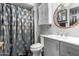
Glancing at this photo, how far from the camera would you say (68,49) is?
1.03 meters

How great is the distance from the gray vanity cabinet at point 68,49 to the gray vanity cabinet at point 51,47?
0.22 ft

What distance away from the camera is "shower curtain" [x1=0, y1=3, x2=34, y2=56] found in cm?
110

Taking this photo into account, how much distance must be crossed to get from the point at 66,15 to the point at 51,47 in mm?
487

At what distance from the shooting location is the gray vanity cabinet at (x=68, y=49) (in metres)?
0.95

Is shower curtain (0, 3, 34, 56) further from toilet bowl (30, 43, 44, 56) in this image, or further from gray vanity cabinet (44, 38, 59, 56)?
gray vanity cabinet (44, 38, 59, 56)

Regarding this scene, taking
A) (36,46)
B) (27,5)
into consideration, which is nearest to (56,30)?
(36,46)

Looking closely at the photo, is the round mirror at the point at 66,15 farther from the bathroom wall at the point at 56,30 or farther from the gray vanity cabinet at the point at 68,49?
the gray vanity cabinet at the point at 68,49

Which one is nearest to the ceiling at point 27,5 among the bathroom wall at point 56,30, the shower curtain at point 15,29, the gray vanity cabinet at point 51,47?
the shower curtain at point 15,29

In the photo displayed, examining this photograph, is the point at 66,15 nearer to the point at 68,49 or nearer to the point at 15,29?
the point at 68,49

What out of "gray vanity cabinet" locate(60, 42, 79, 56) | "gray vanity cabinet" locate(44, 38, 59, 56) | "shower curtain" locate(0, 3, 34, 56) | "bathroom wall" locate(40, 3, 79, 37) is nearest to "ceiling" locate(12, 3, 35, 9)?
"shower curtain" locate(0, 3, 34, 56)

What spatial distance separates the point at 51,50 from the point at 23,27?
19.4 inches

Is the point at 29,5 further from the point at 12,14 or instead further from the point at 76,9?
the point at 76,9

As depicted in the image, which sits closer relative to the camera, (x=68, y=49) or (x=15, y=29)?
(x=68, y=49)

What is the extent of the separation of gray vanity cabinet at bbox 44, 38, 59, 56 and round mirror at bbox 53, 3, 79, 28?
0.83 ft
